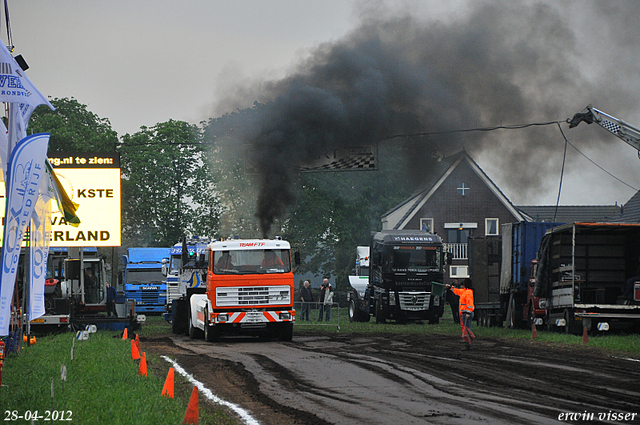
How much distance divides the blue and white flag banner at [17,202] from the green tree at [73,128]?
43.8m

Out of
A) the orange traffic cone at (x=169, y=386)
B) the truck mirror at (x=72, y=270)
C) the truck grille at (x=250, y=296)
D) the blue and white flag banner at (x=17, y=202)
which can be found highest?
the blue and white flag banner at (x=17, y=202)

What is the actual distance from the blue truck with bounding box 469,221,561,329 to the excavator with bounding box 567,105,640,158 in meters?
3.36

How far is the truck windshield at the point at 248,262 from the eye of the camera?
21156 mm

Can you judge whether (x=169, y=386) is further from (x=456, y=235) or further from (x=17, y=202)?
(x=456, y=235)

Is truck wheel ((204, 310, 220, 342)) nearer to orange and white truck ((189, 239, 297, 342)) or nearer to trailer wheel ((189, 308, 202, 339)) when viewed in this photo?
orange and white truck ((189, 239, 297, 342))

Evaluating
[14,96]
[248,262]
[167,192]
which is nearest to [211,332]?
[248,262]

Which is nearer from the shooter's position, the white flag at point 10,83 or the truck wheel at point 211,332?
the white flag at point 10,83

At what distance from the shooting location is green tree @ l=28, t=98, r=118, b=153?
181ft

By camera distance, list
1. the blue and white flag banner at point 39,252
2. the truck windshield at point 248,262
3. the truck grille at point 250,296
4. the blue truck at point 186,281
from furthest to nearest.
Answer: the blue truck at point 186,281, the truck windshield at point 248,262, the truck grille at point 250,296, the blue and white flag banner at point 39,252

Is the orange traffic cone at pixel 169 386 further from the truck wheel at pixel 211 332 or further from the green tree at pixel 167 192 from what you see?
the green tree at pixel 167 192

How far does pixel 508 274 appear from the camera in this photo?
27156mm

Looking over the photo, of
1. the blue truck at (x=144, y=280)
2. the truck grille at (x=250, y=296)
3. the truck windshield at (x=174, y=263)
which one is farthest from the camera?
the blue truck at (x=144, y=280)

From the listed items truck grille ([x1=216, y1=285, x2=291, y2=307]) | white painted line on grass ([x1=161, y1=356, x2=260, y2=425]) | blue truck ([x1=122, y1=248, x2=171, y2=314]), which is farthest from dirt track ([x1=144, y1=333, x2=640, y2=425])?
blue truck ([x1=122, y1=248, x2=171, y2=314])

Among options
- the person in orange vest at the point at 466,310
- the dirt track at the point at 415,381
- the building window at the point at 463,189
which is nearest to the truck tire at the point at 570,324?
the dirt track at the point at 415,381
